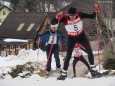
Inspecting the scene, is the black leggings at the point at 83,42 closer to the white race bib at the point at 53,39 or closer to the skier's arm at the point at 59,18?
the skier's arm at the point at 59,18

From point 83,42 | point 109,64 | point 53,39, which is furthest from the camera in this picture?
point 109,64

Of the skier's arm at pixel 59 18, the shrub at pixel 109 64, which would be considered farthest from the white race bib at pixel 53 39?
the shrub at pixel 109 64

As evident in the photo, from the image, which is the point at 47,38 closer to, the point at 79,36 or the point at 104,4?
the point at 79,36

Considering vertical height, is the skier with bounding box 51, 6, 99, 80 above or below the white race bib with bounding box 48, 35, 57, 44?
above

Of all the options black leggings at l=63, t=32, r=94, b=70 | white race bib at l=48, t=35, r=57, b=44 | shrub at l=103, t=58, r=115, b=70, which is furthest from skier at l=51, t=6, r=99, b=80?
shrub at l=103, t=58, r=115, b=70

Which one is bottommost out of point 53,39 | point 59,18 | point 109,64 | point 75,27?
point 109,64

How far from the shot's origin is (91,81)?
9.53 m

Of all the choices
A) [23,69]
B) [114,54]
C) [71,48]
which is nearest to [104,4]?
[114,54]

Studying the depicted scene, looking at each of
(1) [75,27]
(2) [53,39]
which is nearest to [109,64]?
(2) [53,39]

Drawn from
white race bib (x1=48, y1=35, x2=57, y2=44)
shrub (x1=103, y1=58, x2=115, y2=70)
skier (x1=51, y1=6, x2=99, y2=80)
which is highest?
skier (x1=51, y1=6, x2=99, y2=80)

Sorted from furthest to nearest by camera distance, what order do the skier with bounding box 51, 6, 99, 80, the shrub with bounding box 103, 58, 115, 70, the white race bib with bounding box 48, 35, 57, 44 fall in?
1. the shrub with bounding box 103, 58, 115, 70
2. the white race bib with bounding box 48, 35, 57, 44
3. the skier with bounding box 51, 6, 99, 80

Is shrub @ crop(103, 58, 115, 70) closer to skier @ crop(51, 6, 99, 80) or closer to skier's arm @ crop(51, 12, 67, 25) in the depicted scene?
skier @ crop(51, 6, 99, 80)

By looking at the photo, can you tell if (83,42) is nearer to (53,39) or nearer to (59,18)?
(59,18)

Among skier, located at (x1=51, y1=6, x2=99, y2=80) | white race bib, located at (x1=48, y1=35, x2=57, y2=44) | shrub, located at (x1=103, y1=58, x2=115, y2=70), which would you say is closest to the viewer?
skier, located at (x1=51, y1=6, x2=99, y2=80)
